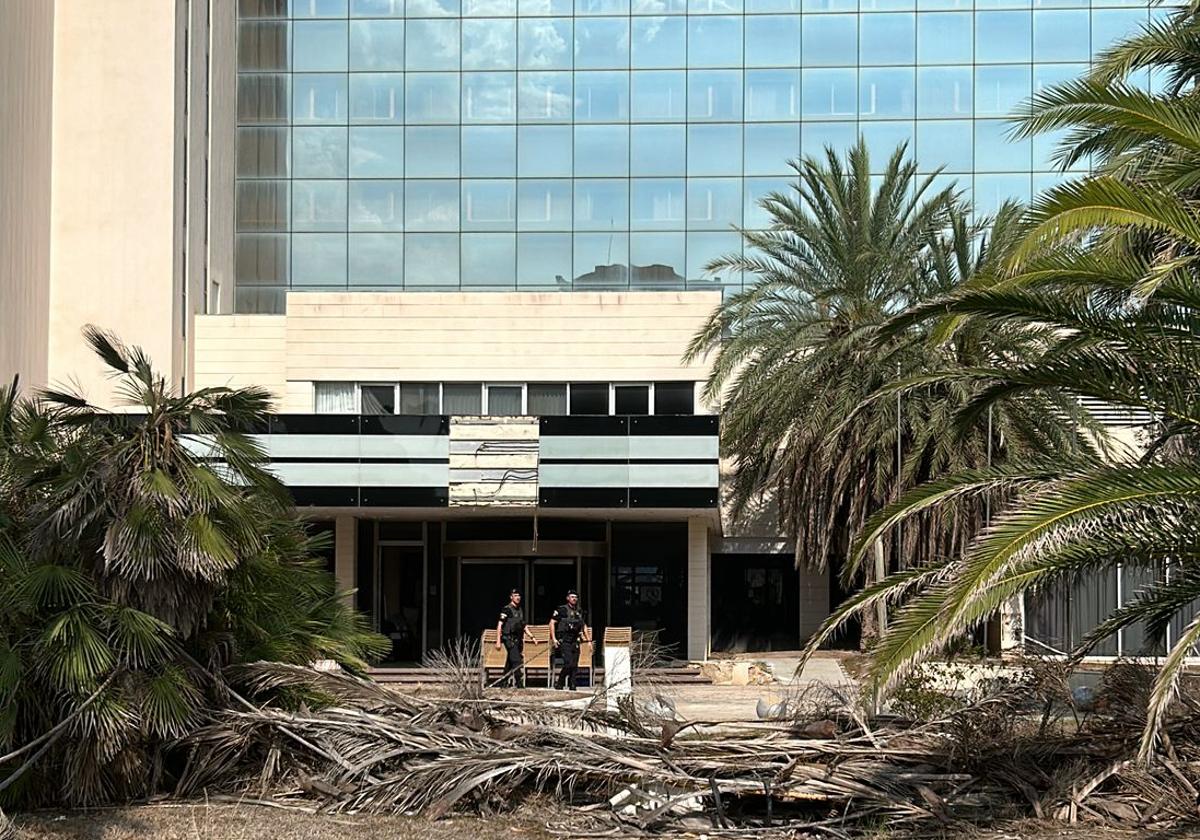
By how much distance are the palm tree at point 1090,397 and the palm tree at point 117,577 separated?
5862 millimetres

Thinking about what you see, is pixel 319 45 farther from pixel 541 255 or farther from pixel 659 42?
pixel 659 42

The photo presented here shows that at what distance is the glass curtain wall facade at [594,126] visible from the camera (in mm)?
53000

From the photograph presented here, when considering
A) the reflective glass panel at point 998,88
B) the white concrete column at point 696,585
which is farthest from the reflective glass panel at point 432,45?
the white concrete column at point 696,585

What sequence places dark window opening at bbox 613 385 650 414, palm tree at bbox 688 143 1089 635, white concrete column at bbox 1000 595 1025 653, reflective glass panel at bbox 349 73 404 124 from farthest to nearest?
1. reflective glass panel at bbox 349 73 404 124
2. white concrete column at bbox 1000 595 1025 653
3. dark window opening at bbox 613 385 650 414
4. palm tree at bbox 688 143 1089 635

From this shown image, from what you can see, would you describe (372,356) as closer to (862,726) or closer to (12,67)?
(12,67)

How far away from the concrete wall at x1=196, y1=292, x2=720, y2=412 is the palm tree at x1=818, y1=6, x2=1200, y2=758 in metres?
20.0

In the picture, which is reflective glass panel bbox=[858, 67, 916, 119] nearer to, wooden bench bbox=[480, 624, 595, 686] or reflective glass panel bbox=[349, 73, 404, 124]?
reflective glass panel bbox=[349, 73, 404, 124]

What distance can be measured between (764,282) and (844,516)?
5314 millimetres

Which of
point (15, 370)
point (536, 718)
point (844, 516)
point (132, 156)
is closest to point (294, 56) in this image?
point (132, 156)

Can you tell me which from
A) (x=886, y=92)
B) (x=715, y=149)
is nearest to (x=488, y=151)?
(x=715, y=149)

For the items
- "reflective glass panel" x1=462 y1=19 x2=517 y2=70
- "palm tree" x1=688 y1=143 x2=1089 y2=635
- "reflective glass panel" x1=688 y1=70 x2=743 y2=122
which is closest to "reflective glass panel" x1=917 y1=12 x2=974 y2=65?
"reflective glass panel" x1=688 y1=70 x2=743 y2=122

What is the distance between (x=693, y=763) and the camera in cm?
1380

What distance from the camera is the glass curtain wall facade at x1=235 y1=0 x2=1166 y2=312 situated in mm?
53000

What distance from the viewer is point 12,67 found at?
109 feet
